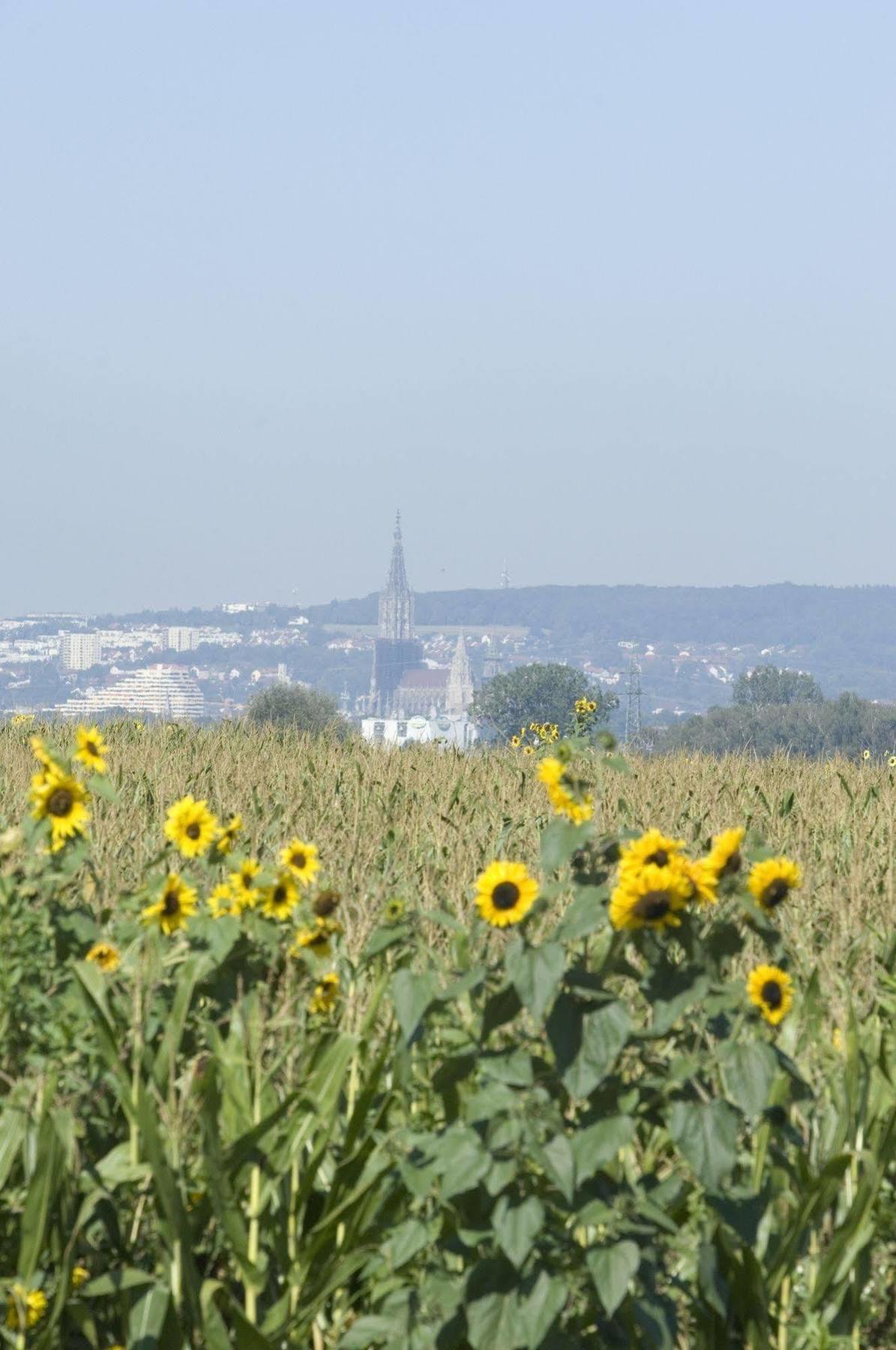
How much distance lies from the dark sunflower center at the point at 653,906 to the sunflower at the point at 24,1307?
115 centimetres

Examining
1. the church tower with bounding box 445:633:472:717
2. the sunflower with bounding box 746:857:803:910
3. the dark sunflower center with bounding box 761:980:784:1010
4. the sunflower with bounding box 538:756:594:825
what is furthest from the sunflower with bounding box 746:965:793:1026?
the church tower with bounding box 445:633:472:717

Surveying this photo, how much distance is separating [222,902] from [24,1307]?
0.78 metres

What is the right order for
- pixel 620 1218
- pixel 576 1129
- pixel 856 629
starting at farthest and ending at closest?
pixel 856 629, pixel 576 1129, pixel 620 1218

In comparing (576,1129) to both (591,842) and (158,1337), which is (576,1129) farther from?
(158,1337)

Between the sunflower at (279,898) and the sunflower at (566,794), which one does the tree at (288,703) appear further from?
the sunflower at (566,794)

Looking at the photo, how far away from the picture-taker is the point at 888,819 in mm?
6465

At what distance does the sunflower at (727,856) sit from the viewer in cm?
241

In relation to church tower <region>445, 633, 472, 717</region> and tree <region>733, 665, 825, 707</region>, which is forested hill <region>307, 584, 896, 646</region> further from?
tree <region>733, 665, 825, 707</region>

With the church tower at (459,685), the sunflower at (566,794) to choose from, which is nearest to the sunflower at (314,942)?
the sunflower at (566,794)

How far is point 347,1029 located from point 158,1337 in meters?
0.69

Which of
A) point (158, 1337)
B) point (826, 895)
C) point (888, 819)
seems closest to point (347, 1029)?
point (158, 1337)

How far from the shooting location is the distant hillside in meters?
181

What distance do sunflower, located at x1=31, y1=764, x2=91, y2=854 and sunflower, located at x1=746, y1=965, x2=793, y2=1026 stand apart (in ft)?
4.18

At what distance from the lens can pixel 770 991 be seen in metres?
2.45
